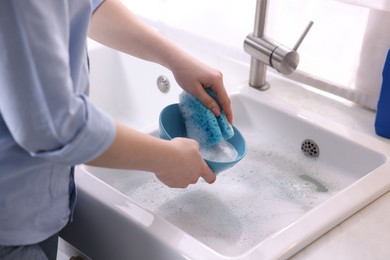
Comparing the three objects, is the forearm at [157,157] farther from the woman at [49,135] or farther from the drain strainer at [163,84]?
the drain strainer at [163,84]

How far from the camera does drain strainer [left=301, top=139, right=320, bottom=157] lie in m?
1.03

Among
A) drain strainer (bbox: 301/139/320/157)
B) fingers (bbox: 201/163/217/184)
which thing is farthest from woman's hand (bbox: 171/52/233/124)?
drain strainer (bbox: 301/139/320/157)

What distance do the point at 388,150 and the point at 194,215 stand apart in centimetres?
36

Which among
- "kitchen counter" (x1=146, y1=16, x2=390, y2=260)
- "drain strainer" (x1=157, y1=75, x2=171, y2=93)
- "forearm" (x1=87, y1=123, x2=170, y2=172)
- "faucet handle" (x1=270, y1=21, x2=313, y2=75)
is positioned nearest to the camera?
"forearm" (x1=87, y1=123, x2=170, y2=172)

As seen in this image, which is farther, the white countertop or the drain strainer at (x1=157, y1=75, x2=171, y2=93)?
the drain strainer at (x1=157, y1=75, x2=171, y2=93)

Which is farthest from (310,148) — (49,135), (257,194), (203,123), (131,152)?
(49,135)

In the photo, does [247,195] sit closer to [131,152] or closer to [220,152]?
[220,152]

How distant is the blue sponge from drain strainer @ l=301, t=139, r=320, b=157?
221 mm

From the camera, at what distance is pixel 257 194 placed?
0.97 meters

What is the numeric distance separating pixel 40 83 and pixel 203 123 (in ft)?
1.33

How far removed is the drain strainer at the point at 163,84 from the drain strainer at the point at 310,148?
0.38 m

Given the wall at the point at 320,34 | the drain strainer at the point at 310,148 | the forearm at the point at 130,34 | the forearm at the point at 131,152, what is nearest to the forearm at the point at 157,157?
the forearm at the point at 131,152

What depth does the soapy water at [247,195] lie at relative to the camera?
34.1 inches

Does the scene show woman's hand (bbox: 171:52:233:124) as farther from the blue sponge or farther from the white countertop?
the white countertop
